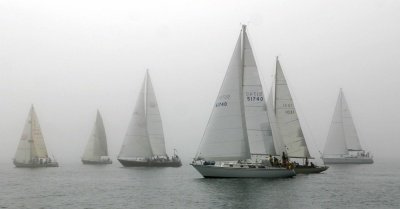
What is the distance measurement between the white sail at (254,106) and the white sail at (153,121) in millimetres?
33577

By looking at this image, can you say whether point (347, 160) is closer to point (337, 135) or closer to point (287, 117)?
point (337, 135)

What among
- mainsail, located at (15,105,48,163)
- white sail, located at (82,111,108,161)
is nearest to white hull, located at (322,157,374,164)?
white sail, located at (82,111,108,161)

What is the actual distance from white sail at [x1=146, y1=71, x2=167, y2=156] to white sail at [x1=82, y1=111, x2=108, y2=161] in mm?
23256

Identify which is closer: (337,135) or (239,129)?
(239,129)

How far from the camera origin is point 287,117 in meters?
66.7

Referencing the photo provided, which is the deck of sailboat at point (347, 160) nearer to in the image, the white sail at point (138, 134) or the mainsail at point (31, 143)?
the white sail at point (138, 134)

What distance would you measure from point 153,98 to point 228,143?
35075 millimetres

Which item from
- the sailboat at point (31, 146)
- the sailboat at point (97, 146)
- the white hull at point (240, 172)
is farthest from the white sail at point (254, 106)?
the sailboat at point (97, 146)

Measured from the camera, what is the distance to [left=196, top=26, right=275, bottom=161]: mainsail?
5281cm

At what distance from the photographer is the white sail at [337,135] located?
103000 millimetres

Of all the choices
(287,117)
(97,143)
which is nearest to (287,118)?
(287,117)

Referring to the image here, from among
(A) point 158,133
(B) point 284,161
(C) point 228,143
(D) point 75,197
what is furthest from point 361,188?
(A) point 158,133

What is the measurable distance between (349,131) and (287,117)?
4257 centimetres

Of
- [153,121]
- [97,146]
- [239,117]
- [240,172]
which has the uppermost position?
[153,121]
